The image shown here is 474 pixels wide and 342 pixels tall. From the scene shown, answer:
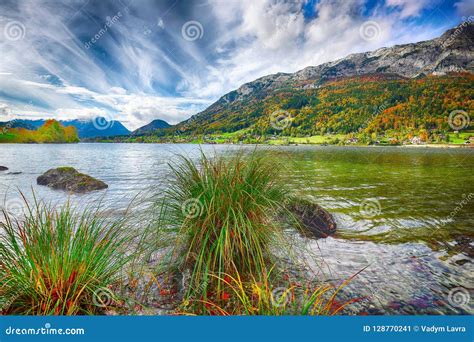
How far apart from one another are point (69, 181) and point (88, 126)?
8099 cm

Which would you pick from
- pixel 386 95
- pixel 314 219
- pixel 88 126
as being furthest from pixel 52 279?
pixel 386 95

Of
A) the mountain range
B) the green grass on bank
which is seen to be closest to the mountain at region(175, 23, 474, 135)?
the mountain range

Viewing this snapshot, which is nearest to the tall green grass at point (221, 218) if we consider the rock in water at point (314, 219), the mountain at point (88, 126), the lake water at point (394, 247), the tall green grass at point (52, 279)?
the lake water at point (394, 247)

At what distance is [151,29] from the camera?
6.09 metres

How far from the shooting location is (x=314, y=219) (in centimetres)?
593

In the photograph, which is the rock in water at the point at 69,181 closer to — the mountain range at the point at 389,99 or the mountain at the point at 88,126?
the mountain at the point at 88,126

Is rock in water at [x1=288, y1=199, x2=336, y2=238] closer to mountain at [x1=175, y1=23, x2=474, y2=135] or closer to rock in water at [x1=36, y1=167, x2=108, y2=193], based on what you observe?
rock in water at [x1=36, y1=167, x2=108, y2=193]

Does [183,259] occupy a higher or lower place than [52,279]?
lower

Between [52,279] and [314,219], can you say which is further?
→ [314,219]

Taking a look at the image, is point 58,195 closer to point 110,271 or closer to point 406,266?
point 110,271

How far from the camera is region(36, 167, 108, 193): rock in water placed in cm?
1136

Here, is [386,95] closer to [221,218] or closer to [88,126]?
[221,218]

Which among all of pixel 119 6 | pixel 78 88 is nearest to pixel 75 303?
pixel 119 6

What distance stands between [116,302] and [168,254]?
892 millimetres
